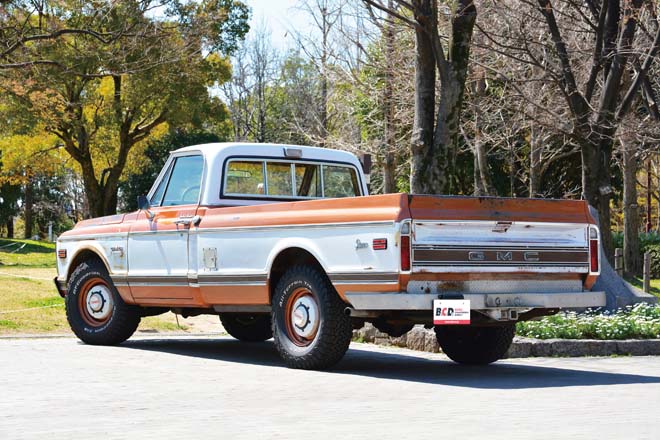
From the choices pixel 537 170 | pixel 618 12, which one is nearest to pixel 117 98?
pixel 537 170

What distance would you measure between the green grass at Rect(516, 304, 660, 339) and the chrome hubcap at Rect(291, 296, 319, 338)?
10.8 feet

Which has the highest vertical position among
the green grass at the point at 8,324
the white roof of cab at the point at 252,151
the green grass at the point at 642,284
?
the white roof of cab at the point at 252,151

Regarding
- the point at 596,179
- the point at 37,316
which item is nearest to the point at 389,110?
the point at 596,179

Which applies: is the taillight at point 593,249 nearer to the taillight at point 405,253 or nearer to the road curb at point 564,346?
the road curb at point 564,346

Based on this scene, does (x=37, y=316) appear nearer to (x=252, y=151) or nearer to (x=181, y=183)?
(x=181, y=183)

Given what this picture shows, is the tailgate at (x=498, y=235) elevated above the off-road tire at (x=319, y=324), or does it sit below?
above

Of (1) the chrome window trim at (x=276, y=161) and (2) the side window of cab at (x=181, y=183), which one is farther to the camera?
(2) the side window of cab at (x=181, y=183)

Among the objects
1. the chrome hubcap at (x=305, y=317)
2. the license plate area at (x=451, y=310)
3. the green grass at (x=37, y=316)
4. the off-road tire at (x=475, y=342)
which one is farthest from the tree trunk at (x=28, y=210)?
the license plate area at (x=451, y=310)

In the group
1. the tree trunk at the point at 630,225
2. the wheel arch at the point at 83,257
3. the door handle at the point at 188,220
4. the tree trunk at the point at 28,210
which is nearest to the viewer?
the door handle at the point at 188,220

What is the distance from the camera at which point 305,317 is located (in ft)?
35.2

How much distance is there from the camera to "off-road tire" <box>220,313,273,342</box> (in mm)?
14109

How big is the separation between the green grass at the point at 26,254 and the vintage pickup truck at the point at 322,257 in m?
25.2

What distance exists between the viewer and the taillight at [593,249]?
11.0 meters

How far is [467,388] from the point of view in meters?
9.43
